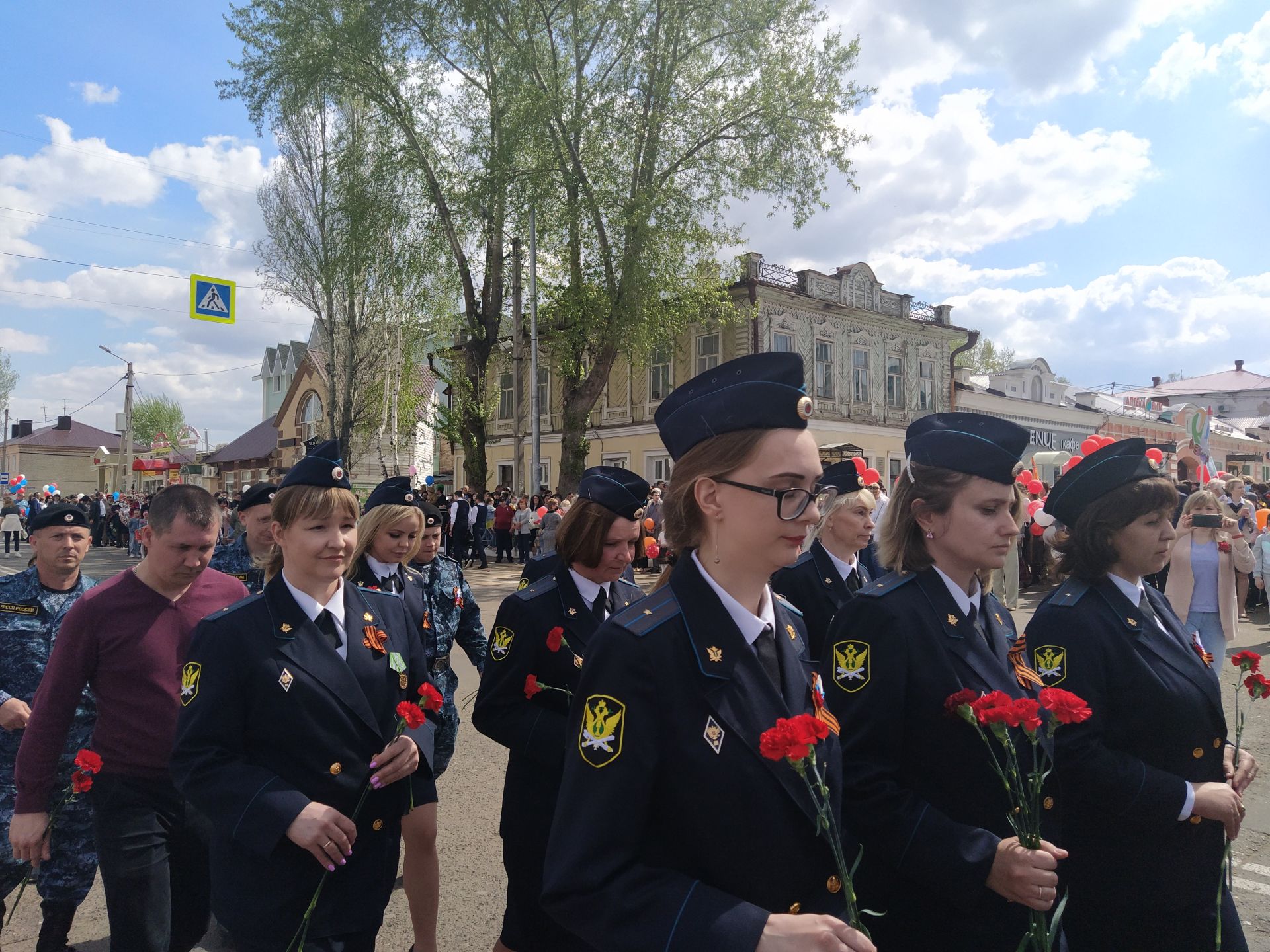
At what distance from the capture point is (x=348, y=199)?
74.9 ft

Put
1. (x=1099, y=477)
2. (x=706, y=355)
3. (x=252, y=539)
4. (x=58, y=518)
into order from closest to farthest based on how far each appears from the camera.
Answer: (x=1099, y=477) → (x=58, y=518) → (x=252, y=539) → (x=706, y=355)

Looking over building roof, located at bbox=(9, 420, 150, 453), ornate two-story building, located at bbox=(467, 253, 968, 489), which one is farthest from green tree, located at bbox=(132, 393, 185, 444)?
ornate two-story building, located at bbox=(467, 253, 968, 489)

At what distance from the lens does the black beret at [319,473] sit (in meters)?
2.75

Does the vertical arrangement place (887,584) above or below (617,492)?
below

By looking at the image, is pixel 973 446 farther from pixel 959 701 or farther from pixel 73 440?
pixel 73 440

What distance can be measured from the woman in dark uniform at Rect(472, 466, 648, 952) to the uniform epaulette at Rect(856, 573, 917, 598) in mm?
955

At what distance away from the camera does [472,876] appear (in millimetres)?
4578

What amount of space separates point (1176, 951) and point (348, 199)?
77.5 feet

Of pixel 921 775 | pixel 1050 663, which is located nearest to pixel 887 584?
pixel 921 775

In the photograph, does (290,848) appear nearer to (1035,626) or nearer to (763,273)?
(1035,626)

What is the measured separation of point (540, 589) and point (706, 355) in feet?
87.1

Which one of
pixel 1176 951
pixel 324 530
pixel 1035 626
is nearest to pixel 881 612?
pixel 1035 626

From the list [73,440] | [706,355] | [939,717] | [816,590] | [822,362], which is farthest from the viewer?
[73,440]

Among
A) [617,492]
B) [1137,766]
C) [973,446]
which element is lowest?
[1137,766]
